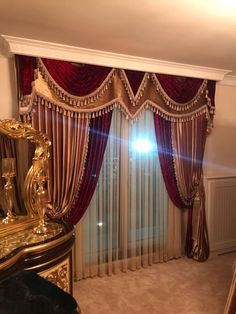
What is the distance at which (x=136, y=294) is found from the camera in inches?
113

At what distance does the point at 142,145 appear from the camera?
3.39m

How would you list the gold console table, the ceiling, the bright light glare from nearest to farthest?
the ceiling
the gold console table
the bright light glare

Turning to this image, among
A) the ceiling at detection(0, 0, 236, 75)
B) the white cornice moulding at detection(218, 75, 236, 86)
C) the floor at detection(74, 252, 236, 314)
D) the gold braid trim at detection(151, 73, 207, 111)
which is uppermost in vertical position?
the ceiling at detection(0, 0, 236, 75)

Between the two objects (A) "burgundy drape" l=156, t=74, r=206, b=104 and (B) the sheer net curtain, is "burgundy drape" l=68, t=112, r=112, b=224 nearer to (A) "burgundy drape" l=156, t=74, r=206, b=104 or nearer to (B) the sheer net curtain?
(B) the sheer net curtain

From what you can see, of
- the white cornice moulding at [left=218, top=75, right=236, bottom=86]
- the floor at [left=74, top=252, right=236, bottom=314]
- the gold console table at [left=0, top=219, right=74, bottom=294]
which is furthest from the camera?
the white cornice moulding at [left=218, top=75, right=236, bottom=86]

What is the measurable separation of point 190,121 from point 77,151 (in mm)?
1453

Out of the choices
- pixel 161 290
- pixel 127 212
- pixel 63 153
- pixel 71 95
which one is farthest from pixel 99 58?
pixel 161 290

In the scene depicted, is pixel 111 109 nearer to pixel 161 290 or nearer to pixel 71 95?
pixel 71 95

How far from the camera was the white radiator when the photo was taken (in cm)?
380

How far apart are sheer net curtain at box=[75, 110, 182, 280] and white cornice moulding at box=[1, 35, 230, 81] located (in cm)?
52

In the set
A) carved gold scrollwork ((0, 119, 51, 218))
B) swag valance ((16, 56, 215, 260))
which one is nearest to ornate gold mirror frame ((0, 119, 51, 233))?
carved gold scrollwork ((0, 119, 51, 218))

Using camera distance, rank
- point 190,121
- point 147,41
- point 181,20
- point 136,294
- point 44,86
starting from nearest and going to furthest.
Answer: point 181,20 < point 147,41 < point 44,86 < point 136,294 < point 190,121

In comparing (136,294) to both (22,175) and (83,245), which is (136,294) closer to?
(83,245)

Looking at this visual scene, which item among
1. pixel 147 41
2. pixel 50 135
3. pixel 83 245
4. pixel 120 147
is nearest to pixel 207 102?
pixel 120 147
